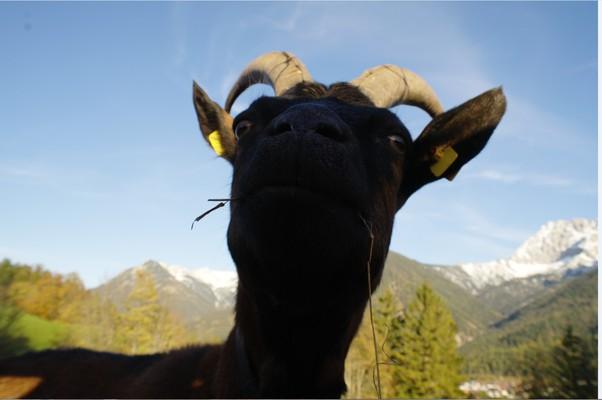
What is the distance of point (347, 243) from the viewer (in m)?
2.70

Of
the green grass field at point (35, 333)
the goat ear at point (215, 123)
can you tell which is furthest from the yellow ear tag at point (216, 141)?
the green grass field at point (35, 333)

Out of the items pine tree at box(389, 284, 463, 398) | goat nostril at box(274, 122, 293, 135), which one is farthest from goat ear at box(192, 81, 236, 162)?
pine tree at box(389, 284, 463, 398)

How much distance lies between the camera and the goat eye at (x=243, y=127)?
341 cm

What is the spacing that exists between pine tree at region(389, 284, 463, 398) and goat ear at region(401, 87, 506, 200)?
147ft

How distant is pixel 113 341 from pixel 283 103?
43.0 metres

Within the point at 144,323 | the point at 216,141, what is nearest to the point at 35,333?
the point at 216,141

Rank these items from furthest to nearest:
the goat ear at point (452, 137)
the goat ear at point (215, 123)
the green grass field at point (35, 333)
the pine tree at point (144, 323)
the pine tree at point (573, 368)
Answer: the pine tree at point (144, 323), the pine tree at point (573, 368), the green grass field at point (35, 333), the goat ear at point (215, 123), the goat ear at point (452, 137)

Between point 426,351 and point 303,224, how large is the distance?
2073 inches

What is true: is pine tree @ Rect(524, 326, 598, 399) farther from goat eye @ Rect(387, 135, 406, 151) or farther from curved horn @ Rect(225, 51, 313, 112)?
goat eye @ Rect(387, 135, 406, 151)

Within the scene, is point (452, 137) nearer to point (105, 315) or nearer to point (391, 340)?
point (391, 340)

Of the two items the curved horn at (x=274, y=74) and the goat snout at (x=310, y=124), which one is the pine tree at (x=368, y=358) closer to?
the curved horn at (x=274, y=74)

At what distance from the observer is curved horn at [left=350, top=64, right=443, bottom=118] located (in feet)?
19.2

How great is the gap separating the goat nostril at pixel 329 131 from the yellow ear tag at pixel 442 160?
2.14 m

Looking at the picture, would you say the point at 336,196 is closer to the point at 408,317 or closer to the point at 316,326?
the point at 316,326
